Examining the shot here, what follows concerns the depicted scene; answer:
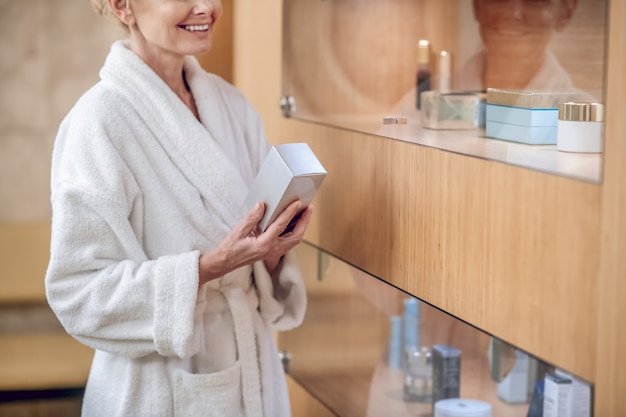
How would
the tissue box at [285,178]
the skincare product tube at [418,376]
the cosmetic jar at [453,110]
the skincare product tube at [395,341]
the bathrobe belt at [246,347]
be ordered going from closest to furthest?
the tissue box at [285,178]
the cosmetic jar at [453,110]
the bathrobe belt at [246,347]
the skincare product tube at [418,376]
the skincare product tube at [395,341]

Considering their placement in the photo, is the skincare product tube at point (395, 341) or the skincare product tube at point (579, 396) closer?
the skincare product tube at point (579, 396)

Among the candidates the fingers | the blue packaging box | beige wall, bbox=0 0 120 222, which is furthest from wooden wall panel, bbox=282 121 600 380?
beige wall, bbox=0 0 120 222

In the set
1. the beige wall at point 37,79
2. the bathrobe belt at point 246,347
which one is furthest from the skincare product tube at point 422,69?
the beige wall at point 37,79

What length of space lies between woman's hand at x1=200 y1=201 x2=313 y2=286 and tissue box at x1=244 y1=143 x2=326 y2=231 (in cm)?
1

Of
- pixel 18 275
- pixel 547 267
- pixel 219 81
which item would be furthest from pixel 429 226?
pixel 18 275

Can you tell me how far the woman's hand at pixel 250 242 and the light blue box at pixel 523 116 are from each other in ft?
1.07

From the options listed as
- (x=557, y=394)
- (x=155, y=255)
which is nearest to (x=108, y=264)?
(x=155, y=255)

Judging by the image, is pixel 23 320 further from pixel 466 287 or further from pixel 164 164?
pixel 466 287

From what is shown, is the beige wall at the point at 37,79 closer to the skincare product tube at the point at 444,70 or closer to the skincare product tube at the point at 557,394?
the skincare product tube at the point at 444,70

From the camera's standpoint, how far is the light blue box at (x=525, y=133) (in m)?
1.24

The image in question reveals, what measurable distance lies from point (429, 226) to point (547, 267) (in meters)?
0.29

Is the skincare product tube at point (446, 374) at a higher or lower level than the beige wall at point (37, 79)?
lower

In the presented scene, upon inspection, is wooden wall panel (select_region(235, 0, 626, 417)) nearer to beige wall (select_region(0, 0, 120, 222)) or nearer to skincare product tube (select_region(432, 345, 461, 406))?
skincare product tube (select_region(432, 345, 461, 406))

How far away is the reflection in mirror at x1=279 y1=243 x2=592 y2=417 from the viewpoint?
1546 mm
